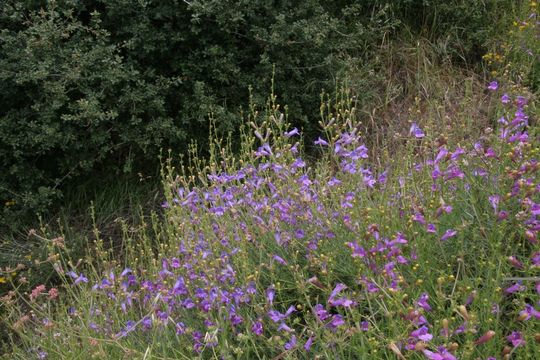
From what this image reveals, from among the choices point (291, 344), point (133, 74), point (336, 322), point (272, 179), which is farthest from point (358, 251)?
point (133, 74)

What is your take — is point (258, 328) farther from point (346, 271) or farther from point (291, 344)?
point (346, 271)

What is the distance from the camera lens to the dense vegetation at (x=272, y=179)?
2.12 metres

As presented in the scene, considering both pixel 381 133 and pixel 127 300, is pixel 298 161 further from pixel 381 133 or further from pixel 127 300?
pixel 381 133

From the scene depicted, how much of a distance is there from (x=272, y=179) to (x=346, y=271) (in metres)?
0.89

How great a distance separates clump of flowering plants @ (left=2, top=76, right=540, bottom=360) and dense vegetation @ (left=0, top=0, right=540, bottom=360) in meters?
0.01

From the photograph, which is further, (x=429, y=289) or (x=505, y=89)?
(x=505, y=89)

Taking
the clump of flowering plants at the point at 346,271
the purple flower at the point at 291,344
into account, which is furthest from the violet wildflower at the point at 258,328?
the purple flower at the point at 291,344

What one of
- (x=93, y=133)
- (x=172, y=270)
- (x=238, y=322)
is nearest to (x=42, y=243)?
(x=93, y=133)

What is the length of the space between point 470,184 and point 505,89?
6.06 feet

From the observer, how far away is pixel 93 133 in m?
4.08

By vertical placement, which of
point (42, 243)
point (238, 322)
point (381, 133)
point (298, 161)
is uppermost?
point (298, 161)

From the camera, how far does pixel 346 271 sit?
239cm

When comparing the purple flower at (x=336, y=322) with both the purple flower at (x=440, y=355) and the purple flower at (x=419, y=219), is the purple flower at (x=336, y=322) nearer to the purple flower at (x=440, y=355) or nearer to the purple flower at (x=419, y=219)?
the purple flower at (x=440, y=355)

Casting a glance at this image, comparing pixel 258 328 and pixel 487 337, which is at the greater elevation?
pixel 487 337
